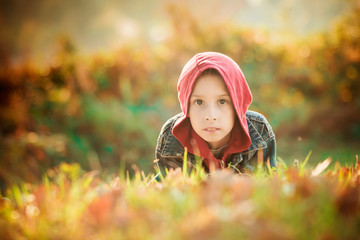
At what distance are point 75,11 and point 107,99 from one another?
25.4 feet

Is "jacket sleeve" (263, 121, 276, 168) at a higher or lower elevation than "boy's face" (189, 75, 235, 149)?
lower

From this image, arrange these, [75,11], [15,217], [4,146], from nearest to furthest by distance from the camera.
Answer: [15,217] → [4,146] → [75,11]

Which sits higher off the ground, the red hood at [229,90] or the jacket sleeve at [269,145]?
the red hood at [229,90]

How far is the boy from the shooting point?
6.56 ft

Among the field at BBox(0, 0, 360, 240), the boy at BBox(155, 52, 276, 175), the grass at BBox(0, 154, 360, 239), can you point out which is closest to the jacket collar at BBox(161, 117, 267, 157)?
the boy at BBox(155, 52, 276, 175)

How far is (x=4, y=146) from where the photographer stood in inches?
199

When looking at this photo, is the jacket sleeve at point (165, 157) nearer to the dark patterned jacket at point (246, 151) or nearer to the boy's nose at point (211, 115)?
the dark patterned jacket at point (246, 151)

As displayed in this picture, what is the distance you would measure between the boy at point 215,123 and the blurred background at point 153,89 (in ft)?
10.5

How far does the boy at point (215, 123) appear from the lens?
1998 millimetres

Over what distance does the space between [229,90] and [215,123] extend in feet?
0.78

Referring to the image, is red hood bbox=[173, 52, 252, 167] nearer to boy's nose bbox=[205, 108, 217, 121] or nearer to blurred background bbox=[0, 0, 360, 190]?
boy's nose bbox=[205, 108, 217, 121]

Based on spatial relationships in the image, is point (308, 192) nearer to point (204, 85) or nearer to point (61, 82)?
point (204, 85)

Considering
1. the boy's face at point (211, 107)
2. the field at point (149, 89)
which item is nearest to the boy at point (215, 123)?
the boy's face at point (211, 107)

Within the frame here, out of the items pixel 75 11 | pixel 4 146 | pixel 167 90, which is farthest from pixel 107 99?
pixel 75 11
